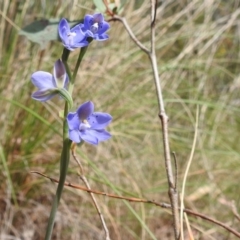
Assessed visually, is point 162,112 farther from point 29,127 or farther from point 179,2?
point 179,2

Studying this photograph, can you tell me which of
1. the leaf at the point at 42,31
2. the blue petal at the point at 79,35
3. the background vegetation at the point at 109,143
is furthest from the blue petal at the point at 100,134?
the background vegetation at the point at 109,143

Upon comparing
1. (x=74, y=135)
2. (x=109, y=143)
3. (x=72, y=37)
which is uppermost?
(x=109, y=143)

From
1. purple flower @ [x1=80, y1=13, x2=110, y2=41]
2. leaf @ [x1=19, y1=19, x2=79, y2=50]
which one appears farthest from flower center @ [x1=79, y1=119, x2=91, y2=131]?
leaf @ [x1=19, y1=19, x2=79, y2=50]

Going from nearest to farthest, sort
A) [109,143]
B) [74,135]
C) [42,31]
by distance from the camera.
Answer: [74,135], [42,31], [109,143]

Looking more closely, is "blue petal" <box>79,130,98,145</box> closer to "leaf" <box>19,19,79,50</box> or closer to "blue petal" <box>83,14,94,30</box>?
"blue petal" <box>83,14,94,30</box>

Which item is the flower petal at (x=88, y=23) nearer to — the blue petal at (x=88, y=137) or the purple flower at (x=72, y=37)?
the purple flower at (x=72, y=37)

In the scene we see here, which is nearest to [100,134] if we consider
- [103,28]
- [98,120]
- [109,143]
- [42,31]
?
[98,120]

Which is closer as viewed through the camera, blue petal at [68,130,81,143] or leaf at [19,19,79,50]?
blue petal at [68,130,81,143]

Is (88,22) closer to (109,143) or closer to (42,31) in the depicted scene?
(42,31)

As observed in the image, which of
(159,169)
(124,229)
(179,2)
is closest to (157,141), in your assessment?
(159,169)
